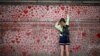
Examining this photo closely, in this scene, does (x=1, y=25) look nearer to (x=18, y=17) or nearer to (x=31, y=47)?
(x=18, y=17)

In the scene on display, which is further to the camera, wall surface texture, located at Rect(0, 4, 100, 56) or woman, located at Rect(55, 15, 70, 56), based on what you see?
wall surface texture, located at Rect(0, 4, 100, 56)

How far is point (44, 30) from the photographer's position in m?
8.66

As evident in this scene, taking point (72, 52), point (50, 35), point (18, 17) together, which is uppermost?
point (18, 17)

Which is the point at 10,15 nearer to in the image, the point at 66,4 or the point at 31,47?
the point at 31,47

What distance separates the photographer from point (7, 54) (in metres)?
8.66

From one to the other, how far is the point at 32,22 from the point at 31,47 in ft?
3.14

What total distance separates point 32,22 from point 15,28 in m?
0.69

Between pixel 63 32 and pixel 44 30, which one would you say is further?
pixel 44 30

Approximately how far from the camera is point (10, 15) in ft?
28.5

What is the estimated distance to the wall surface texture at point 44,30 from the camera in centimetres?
865

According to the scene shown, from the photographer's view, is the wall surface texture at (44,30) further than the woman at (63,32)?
Yes

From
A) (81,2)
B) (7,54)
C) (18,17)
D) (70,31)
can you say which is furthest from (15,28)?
(81,2)

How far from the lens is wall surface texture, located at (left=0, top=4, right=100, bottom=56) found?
28.4 ft

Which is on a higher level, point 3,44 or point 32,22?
point 32,22
